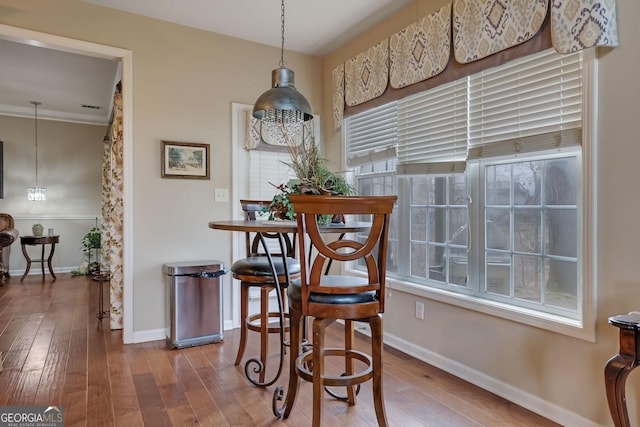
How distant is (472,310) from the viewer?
2.30 meters

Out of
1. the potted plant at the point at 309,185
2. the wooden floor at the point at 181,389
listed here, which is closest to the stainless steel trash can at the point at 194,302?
the wooden floor at the point at 181,389

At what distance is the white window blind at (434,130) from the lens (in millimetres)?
2426

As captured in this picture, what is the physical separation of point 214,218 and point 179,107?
0.99m

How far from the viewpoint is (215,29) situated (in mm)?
3266

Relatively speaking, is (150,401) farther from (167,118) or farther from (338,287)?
(167,118)

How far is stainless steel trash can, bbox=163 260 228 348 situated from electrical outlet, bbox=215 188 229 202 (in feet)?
1.94

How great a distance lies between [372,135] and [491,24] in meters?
1.30

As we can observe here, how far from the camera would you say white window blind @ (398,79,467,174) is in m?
2.43

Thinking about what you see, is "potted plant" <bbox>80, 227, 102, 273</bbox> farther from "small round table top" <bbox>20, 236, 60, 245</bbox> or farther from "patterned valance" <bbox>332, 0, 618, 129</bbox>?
"patterned valance" <bbox>332, 0, 618, 129</bbox>

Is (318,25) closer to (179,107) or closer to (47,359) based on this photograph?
(179,107)

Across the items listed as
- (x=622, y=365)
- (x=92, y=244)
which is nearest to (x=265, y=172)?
(x=622, y=365)

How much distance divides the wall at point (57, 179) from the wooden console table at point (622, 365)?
7306 millimetres

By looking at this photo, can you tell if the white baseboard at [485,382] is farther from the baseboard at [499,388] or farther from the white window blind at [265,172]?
the white window blind at [265,172]

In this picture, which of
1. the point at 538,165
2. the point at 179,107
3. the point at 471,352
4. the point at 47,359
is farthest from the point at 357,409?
the point at 179,107
